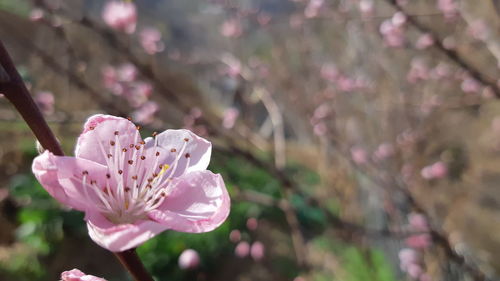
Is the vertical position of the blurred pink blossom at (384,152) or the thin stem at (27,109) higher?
the thin stem at (27,109)

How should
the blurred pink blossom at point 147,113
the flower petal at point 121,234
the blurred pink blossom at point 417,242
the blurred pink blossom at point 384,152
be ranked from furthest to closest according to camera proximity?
the blurred pink blossom at point 384,152 < the blurred pink blossom at point 417,242 < the blurred pink blossom at point 147,113 < the flower petal at point 121,234

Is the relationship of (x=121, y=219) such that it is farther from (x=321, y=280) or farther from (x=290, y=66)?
(x=290, y=66)

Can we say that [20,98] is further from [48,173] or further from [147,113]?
[147,113]

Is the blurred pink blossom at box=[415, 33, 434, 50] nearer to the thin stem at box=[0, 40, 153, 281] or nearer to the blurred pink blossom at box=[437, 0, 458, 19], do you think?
the blurred pink blossom at box=[437, 0, 458, 19]

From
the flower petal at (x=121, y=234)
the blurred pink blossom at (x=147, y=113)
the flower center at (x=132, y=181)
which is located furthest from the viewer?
the blurred pink blossom at (x=147, y=113)

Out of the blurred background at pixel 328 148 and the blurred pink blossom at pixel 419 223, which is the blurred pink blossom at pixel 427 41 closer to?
the blurred background at pixel 328 148

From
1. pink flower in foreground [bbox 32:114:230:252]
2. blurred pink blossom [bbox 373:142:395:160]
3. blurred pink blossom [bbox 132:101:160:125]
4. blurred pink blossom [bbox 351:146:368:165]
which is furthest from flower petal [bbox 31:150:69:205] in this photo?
blurred pink blossom [bbox 373:142:395:160]

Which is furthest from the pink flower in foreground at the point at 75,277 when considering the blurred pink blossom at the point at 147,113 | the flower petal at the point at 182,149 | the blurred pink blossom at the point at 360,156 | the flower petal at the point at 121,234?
the blurred pink blossom at the point at 360,156

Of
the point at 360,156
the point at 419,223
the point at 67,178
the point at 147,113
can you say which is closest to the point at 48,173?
the point at 67,178

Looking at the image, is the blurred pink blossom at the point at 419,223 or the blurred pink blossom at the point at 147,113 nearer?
the blurred pink blossom at the point at 419,223
